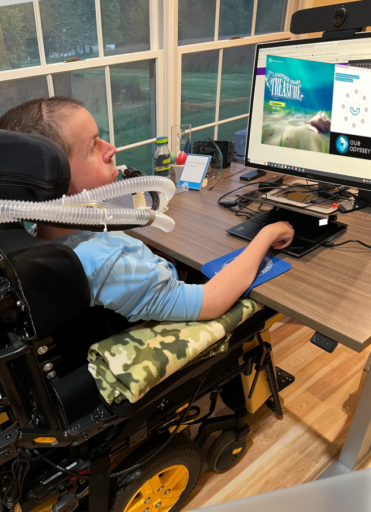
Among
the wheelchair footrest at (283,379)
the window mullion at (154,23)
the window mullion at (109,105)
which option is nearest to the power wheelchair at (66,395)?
the wheelchair footrest at (283,379)

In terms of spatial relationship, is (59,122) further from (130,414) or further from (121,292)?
(130,414)

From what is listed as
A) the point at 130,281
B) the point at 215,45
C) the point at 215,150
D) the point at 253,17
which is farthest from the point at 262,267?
the point at 253,17

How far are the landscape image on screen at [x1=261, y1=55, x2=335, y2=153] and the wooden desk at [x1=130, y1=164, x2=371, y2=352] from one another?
0.29 meters

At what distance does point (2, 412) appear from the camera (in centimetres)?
71

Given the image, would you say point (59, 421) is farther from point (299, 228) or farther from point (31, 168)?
point (299, 228)

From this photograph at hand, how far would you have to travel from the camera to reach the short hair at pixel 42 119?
0.79m

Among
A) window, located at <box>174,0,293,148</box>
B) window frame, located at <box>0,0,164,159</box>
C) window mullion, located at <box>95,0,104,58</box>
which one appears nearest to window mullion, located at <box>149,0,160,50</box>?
window frame, located at <box>0,0,164,159</box>

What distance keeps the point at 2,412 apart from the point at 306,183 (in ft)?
4.23

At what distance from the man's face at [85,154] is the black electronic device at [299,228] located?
0.45 meters

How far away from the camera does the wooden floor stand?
1.25m

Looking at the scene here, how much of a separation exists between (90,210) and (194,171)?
996 mm

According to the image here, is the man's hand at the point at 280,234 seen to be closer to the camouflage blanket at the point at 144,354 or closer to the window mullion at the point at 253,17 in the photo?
the camouflage blanket at the point at 144,354

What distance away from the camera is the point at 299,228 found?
1164 millimetres

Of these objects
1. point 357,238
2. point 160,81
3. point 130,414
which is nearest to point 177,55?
point 160,81
